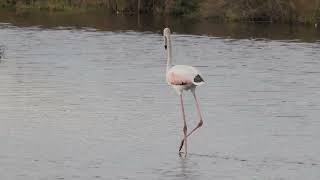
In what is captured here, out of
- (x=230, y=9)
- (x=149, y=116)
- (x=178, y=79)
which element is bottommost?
(x=230, y=9)

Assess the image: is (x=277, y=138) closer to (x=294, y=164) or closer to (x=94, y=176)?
(x=294, y=164)

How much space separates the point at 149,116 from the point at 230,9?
39.6 metres

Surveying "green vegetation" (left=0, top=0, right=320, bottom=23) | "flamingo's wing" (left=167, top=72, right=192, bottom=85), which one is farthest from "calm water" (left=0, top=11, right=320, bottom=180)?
"green vegetation" (left=0, top=0, right=320, bottom=23)

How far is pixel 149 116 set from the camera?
47.7 feet

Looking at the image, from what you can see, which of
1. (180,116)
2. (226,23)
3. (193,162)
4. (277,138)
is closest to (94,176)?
(193,162)

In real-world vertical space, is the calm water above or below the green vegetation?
above

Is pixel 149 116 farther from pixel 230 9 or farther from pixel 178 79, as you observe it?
pixel 230 9

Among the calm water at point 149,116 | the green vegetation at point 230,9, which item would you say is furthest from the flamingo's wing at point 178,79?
the green vegetation at point 230,9

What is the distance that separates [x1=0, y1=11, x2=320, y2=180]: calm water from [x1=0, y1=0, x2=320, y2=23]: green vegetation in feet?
75.4

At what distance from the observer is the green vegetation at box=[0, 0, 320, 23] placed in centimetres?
5244

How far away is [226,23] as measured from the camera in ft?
167

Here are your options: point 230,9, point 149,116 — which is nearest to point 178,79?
point 149,116

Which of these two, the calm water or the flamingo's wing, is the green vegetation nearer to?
the calm water

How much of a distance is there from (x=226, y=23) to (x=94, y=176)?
41292mm
